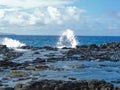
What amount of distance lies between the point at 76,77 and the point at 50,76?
352 cm

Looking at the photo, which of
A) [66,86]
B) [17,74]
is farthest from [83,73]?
[66,86]

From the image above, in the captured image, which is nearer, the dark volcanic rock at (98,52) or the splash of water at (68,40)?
the dark volcanic rock at (98,52)

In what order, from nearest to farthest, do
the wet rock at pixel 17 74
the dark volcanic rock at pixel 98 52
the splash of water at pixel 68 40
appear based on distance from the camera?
the wet rock at pixel 17 74 < the dark volcanic rock at pixel 98 52 < the splash of water at pixel 68 40

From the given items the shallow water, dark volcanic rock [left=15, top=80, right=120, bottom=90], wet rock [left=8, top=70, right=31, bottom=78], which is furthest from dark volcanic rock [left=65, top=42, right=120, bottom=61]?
dark volcanic rock [left=15, top=80, right=120, bottom=90]

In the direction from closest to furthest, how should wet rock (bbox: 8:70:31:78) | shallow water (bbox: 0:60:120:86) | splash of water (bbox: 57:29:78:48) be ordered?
shallow water (bbox: 0:60:120:86)
wet rock (bbox: 8:70:31:78)
splash of water (bbox: 57:29:78:48)

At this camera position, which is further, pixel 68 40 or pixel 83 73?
pixel 68 40

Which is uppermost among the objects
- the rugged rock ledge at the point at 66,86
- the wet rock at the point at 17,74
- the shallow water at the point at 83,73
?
the rugged rock ledge at the point at 66,86

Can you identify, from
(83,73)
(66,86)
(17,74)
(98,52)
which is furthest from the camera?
(98,52)

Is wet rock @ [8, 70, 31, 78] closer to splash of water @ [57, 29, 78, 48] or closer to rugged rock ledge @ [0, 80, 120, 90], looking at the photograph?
rugged rock ledge @ [0, 80, 120, 90]

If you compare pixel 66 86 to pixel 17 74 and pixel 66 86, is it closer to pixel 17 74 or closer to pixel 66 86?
pixel 66 86

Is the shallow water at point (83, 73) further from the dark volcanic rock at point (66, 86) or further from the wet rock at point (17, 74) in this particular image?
the dark volcanic rock at point (66, 86)

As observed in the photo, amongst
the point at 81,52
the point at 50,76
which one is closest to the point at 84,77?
the point at 50,76

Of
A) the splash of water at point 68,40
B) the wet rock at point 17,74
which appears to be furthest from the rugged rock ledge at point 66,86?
the splash of water at point 68,40

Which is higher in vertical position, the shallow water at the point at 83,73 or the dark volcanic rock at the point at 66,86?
the dark volcanic rock at the point at 66,86
